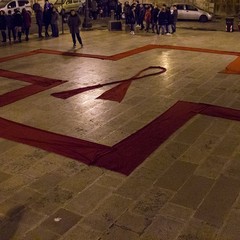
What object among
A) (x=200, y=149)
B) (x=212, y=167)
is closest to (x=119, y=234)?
(x=212, y=167)

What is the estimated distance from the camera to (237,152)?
594 cm

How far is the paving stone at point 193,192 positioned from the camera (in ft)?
15.1

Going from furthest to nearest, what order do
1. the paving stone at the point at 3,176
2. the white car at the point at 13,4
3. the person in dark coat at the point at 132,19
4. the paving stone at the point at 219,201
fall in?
1. the white car at the point at 13,4
2. the person in dark coat at the point at 132,19
3. the paving stone at the point at 3,176
4. the paving stone at the point at 219,201

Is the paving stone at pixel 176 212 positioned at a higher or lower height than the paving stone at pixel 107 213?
lower

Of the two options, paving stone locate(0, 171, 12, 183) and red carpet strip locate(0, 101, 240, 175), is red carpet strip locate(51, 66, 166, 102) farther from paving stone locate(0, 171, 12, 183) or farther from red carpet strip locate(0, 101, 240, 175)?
paving stone locate(0, 171, 12, 183)

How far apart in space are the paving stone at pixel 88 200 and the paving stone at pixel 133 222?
426 millimetres

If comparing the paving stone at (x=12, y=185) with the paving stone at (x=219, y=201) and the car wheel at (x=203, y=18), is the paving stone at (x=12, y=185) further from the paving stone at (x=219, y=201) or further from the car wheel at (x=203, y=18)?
the car wheel at (x=203, y=18)

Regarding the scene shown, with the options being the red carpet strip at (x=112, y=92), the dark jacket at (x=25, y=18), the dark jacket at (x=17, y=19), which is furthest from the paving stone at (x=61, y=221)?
the dark jacket at (x=25, y=18)

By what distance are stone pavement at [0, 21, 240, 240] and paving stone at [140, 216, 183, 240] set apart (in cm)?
1

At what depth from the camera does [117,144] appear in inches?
245

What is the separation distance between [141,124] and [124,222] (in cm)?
309

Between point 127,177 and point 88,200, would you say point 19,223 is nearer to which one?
point 88,200

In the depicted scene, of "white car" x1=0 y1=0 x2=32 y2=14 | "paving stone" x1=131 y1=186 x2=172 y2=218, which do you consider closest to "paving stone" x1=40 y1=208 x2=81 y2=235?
"paving stone" x1=131 y1=186 x2=172 y2=218

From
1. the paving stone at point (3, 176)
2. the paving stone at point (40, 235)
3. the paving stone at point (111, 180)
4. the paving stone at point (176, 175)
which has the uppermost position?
the paving stone at point (3, 176)
